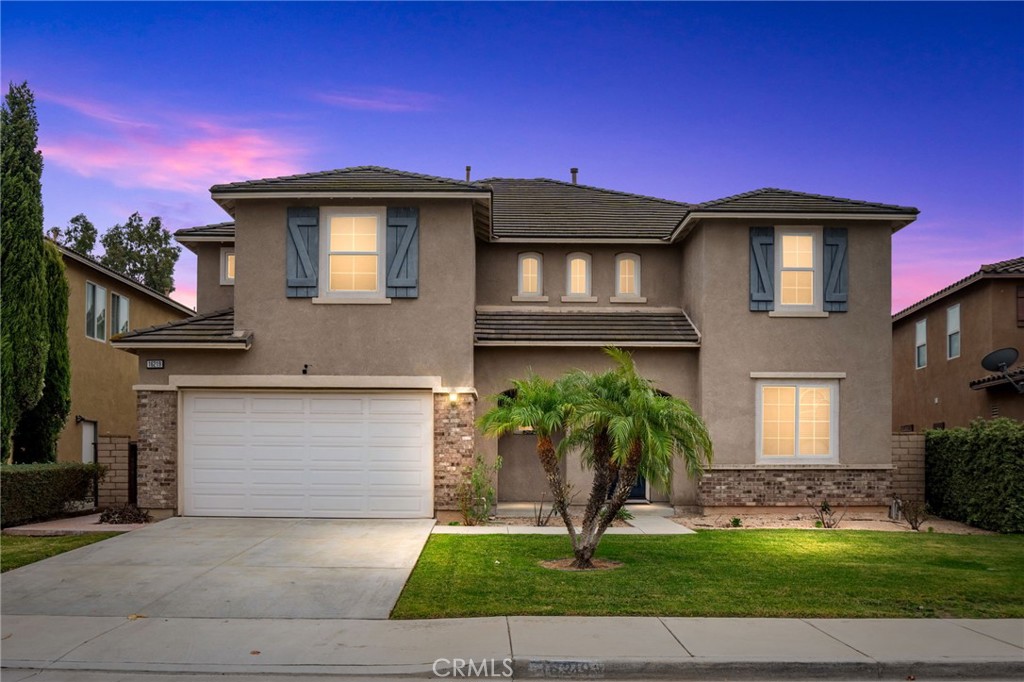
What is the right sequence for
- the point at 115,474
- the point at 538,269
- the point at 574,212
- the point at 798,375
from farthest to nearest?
the point at 574,212 → the point at 538,269 → the point at 798,375 → the point at 115,474

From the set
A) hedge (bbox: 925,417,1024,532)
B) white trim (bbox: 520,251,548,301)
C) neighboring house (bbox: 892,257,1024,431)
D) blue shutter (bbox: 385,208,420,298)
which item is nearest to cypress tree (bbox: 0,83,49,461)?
blue shutter (bbox: 385,208,420,298)

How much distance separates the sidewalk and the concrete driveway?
1.90 ft

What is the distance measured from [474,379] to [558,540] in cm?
517

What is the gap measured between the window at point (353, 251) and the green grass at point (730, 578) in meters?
5.48

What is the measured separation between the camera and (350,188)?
16344mm

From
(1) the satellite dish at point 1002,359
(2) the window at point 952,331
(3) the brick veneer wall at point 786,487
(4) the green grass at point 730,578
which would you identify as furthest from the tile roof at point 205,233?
(2) the window at point 952,331

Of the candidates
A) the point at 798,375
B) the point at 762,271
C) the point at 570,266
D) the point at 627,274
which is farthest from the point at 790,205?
the point at 570,266

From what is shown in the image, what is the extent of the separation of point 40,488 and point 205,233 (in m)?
7.03

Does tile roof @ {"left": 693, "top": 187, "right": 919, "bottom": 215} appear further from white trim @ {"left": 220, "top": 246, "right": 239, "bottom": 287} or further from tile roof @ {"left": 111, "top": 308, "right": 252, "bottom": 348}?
white trim @ {"left": 220, "top": 246, "right": 239, "bottom": 287}

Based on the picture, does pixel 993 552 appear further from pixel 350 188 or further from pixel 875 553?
pixel 350 188

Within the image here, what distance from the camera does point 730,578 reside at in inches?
420

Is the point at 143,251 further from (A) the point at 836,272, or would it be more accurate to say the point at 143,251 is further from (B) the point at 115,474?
(A) the point at 836,272

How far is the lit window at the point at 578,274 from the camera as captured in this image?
19.6 metres

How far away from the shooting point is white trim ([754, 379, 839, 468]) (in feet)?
57.6
